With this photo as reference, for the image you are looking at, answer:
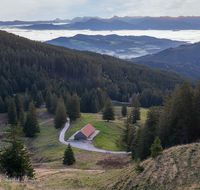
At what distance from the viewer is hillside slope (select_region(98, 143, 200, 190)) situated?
53.2 ft

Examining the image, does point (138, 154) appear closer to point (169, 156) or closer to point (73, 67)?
point (169, 156)

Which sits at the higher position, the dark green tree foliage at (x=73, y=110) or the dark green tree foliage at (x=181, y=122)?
the dark green tree foliage at (x=181, y=122)

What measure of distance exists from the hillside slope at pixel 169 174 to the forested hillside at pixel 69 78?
8753 centimetres

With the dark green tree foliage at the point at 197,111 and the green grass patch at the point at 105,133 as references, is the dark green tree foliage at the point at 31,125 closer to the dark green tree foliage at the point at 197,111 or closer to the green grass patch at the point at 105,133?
the green grass patch at the point at 105,133

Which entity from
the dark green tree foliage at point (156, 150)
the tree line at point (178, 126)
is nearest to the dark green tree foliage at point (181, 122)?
the tree line at point (178, 126)

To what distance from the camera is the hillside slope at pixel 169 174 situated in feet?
53.2

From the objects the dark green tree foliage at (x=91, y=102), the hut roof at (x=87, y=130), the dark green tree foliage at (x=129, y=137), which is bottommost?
the dark green tree foliage at (x=91, y=102)

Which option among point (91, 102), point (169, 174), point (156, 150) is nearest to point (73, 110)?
point (91, 102)

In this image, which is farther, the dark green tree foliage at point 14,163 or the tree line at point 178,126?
the tree line at point 178,126

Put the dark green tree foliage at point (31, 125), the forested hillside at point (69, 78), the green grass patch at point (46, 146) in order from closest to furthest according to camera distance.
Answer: the green grass patch at point (46, 146) < the dark green tree foliage at point (31, 125) < the forested hillside at point (69, 78)

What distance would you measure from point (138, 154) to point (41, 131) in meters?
48.8

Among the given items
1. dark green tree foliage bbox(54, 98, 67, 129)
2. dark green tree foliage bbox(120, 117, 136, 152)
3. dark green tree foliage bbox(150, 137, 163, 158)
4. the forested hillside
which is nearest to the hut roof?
dark green tree foliage bbox(120, 117, 136, 152)

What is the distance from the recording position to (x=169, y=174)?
17703 millimetres

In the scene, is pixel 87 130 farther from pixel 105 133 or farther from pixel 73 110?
pixel 73 110
